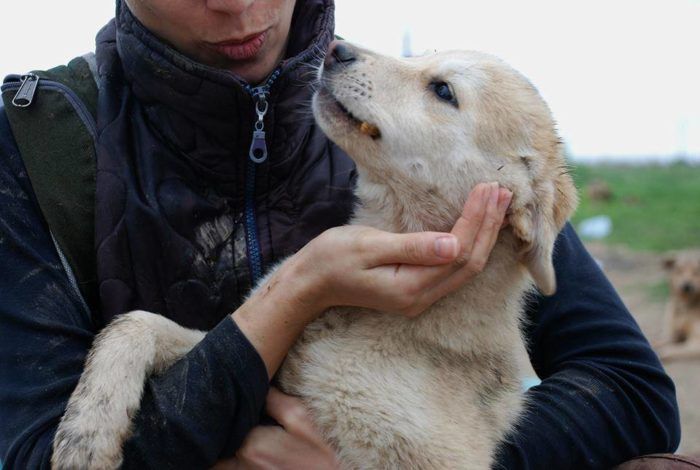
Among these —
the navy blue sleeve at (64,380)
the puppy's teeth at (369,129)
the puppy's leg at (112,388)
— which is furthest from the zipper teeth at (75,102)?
the puppy's teeth at (369,129)

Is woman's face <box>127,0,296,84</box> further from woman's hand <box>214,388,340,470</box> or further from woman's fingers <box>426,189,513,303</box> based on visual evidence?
woman's hand <box>214,388,340,470</box>

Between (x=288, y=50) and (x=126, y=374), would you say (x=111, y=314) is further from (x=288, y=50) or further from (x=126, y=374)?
(x=288, y=50)

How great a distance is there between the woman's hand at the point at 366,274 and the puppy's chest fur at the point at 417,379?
18 centimetres

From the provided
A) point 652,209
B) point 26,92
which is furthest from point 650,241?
point 26,92

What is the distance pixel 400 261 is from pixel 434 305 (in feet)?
1.41

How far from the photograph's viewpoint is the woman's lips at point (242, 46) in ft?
9.27

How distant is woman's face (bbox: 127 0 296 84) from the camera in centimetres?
273

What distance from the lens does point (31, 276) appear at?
2.57 metres

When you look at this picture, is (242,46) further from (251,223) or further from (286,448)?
(286,448)

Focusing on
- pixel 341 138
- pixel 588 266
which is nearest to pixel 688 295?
pixel 588 266

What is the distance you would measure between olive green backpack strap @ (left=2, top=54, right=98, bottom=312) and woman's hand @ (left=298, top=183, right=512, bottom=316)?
707 millimetres

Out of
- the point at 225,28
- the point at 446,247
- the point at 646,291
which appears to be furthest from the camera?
the point at 646,291

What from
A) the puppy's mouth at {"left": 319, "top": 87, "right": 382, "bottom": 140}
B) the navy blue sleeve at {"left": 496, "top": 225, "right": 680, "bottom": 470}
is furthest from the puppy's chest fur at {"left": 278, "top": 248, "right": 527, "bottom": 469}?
the puppy's mouth at {"left": 319, "top": 87, "right": 382, "bottom": 140}

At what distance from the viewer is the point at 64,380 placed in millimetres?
2564
